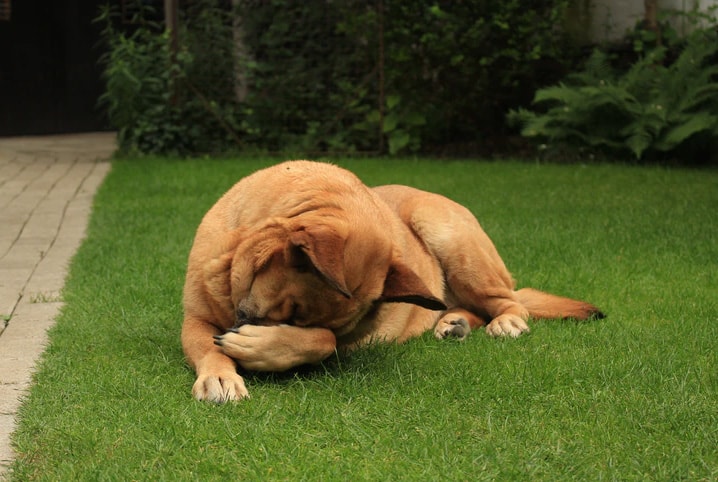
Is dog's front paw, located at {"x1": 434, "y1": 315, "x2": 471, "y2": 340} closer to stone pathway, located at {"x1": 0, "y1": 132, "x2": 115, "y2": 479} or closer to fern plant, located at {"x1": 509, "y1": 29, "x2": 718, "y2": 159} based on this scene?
stone pathway, located at {"x1": 0, "y1": 132, "x2": 115, "y2": 479}

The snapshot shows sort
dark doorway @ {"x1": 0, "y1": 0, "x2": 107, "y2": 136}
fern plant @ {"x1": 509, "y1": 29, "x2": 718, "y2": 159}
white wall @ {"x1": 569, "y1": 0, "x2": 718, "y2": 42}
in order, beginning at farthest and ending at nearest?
dark doorway @ {"x1": 0, "y1": 0, "x2": 107, "y2": 136} < white wall @ {"x1": 569, "y1": 0, "x2": 718, "y2": 42} < fern plant @ {"x1": 509, "y1": 29, "x2": 718, "y2": 159}

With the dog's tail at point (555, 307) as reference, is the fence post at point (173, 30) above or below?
above

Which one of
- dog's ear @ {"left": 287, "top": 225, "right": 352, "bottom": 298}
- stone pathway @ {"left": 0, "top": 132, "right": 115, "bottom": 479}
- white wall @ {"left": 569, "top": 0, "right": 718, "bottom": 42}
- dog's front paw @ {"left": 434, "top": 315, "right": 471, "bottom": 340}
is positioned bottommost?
stone pathway @ {"left": 0, "top": 132, "right": 115, "bottom": 479}

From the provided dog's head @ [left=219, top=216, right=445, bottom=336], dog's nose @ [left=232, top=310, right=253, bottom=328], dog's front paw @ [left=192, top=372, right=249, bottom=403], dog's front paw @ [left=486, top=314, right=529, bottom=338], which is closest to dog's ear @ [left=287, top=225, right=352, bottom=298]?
dog's head @ [left=219, top=216, right=445, bottom=336]

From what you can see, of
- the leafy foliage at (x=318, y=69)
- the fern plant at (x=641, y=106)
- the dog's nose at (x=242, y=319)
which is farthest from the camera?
the leafy foliage at (x=318, y=69)

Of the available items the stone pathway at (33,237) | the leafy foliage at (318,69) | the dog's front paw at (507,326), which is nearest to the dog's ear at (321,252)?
the stone pathway at (33,237)

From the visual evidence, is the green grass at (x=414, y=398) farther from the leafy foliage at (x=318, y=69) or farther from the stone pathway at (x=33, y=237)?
the leafy foliage at (x=318, y=69)

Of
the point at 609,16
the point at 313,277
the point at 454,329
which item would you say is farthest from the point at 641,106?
the point at 313,277

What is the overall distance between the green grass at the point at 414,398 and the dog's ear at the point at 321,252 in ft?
1.72

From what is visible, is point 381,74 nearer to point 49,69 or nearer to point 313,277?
point 49,69

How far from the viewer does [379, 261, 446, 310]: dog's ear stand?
3.63 metres

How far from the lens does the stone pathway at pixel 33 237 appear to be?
412cm

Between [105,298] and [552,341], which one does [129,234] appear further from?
[552,341]

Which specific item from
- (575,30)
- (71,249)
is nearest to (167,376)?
(71,249)
